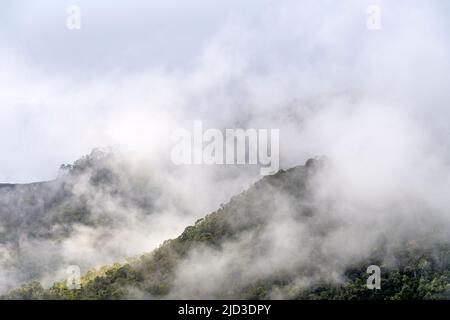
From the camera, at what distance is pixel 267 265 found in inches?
2013

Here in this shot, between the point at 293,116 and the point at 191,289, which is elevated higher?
the point at 293,116

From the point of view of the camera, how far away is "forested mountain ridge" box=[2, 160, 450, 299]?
46.3 metres

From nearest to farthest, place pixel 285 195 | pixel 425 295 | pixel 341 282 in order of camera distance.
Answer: pixel 425 295
pixel 341 282
pixel 285 195

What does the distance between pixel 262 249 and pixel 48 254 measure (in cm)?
3198

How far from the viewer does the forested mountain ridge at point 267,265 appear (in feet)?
152

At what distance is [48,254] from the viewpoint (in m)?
74.6

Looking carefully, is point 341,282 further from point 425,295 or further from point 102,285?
point 102,285

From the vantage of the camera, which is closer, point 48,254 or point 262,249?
point 262,249

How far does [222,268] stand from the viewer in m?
50.1

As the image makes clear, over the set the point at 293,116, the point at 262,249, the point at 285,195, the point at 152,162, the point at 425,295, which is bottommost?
the point at 425,295
